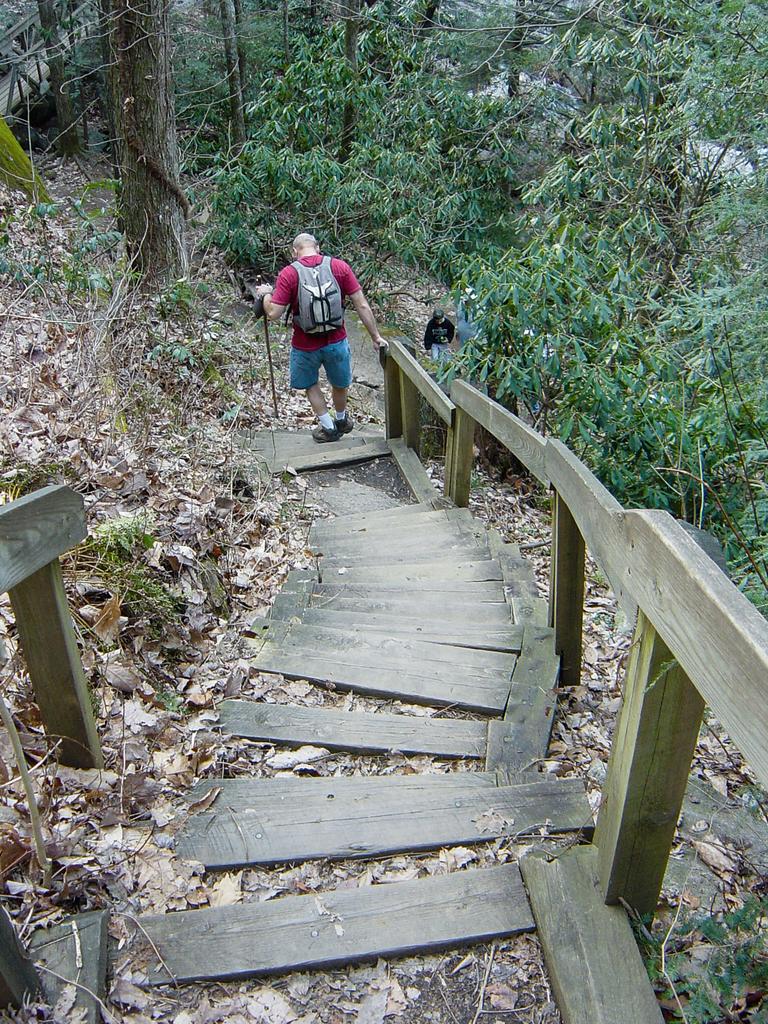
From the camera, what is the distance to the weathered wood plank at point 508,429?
4.04 m

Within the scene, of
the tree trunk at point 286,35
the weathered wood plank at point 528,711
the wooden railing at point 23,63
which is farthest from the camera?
the tree trunk at point 286,35

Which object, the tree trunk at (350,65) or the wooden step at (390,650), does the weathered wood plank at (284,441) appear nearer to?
the wooden step at (390,650)

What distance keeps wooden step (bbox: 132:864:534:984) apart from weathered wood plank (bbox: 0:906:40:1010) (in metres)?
0.38

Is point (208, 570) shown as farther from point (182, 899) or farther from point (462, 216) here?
point (462, 216)

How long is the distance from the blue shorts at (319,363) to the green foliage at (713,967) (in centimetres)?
603

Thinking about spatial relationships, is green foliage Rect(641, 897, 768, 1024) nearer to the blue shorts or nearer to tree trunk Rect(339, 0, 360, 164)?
the blue shorts

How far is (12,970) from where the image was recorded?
178cm


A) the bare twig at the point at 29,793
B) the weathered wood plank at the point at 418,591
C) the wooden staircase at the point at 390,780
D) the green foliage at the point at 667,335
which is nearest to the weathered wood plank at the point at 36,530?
the bare twig at the point at 29,793

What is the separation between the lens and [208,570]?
14.5ft

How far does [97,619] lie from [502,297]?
482 centimetres

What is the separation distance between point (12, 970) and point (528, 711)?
2.27m

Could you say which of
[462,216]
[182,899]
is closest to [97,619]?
[182,899]

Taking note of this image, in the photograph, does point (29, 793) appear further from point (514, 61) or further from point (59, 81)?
point (59, 81)

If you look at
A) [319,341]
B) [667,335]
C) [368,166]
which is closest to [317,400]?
[319,341]
